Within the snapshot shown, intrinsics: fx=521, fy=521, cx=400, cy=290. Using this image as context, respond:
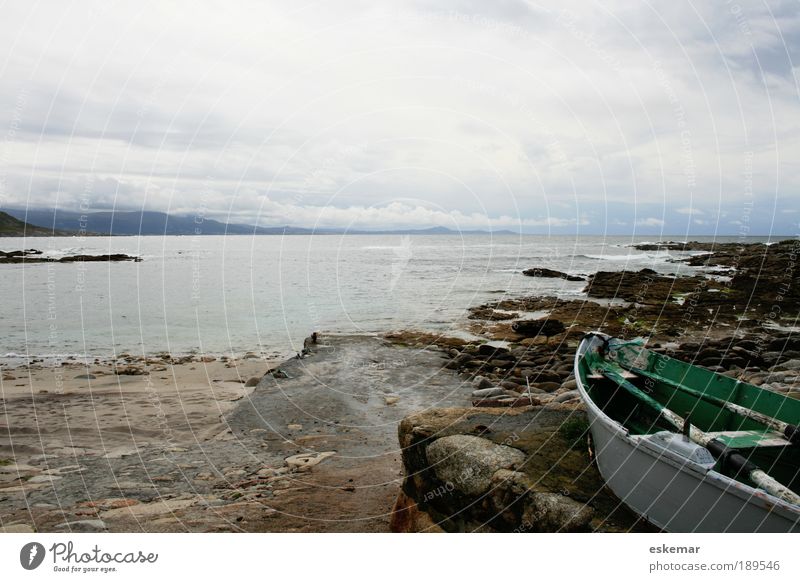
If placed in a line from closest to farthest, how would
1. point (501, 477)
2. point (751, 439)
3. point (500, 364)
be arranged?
point (501, 477), point (751, 439), point (500, 364)

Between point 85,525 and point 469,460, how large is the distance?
4.92 metres

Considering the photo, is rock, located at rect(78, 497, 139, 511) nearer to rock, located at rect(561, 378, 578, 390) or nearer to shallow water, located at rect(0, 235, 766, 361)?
rock, located at rect(561, 378, 578, 390)

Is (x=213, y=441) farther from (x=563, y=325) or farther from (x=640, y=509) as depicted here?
(x=563, y=325)

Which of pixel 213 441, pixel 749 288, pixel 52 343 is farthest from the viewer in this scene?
pixel 749 288

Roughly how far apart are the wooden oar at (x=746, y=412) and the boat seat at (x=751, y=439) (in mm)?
93

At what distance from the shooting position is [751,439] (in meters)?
6.09

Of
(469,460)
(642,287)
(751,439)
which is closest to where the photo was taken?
(751,439)

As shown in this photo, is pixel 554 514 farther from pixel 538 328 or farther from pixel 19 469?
pixel 538 328

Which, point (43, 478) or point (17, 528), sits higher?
point (17, 528)

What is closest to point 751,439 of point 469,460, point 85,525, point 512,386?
point 469,460

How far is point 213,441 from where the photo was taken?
1027 centimetres

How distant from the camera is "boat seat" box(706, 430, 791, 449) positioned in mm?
5914
